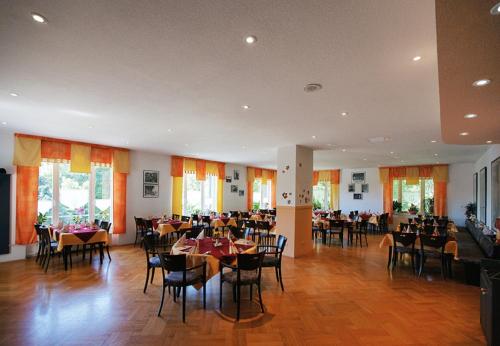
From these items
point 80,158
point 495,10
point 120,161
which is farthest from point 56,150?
point 495,10

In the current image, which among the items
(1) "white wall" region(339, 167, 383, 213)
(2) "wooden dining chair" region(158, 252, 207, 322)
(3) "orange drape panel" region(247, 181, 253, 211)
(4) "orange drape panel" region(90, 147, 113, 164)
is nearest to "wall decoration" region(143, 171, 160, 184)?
(4) "orange drape panel" region(90, 147, 113, 164)

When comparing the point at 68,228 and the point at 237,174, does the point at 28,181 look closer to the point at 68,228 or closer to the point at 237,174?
the point at 68,228

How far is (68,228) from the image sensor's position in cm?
585

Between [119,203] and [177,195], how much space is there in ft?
7.00

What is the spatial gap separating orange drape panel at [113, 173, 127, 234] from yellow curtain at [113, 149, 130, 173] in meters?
0.16

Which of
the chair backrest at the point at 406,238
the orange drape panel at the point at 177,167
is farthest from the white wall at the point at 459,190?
the orange drape panel at the point at 177,167

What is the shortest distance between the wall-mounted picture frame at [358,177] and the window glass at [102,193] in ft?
37.2

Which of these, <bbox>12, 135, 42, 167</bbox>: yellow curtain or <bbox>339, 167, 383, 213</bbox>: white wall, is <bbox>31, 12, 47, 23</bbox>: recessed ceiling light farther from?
<bbox>339, 167, 383, 213</bbox>: white wall

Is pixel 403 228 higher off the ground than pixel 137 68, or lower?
lower

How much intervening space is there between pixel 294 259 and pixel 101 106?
5.30 m

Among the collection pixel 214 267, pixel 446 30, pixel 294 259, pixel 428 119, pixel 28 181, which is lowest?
pixel 294 259

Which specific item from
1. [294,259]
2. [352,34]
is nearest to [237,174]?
[294,259]

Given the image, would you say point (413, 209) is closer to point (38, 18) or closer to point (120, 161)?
point (120, 161)

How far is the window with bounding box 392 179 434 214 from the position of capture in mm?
11492
